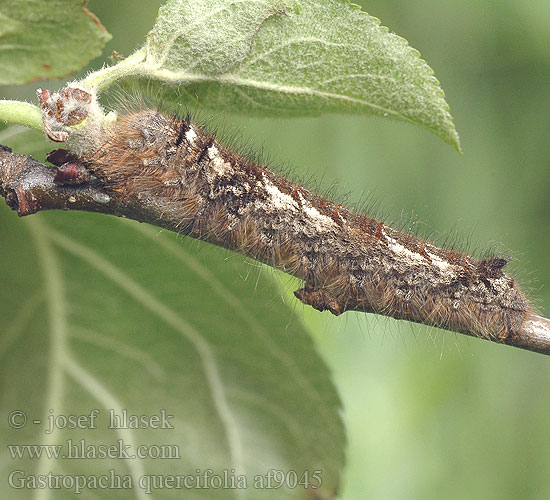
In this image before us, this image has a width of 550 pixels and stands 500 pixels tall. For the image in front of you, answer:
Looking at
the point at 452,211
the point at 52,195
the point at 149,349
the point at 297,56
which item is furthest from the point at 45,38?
the point at 452,211

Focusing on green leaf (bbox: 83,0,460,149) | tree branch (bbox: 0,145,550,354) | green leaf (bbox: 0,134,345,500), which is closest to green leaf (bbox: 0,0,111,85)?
green leaf (bbox: 83,0,460,149)

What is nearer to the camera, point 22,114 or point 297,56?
point 22,114

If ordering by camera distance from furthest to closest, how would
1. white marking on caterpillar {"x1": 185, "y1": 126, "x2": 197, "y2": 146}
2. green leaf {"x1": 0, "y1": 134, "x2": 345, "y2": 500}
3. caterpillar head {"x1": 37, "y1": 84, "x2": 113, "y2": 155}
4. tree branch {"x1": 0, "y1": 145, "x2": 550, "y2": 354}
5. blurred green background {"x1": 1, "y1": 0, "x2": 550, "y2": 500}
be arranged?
blurred green background {"x1": 1, "y1": 0, "x2": 550, "y2": 500} < white marking on caterpillar {"x1": 185, "y1": 126, "x2": 197, "y2": 146} < green leaf {"x1": 0, "y1": 134, "x2": 345, "y2": 500} < tree branch {"x1": 0, "y1": 145, "x2": 550, "y2": 354} < caterpillar head {"x1": 37, "y1": 84, "x2": 113, "y2": 155}

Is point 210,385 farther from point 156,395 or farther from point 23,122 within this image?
point 23,122

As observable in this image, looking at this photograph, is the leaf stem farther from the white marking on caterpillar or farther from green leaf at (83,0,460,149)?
the white marking on caterpillar

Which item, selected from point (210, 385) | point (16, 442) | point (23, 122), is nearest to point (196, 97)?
point (23, 122)

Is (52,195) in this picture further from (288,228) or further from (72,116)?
(288,228)
